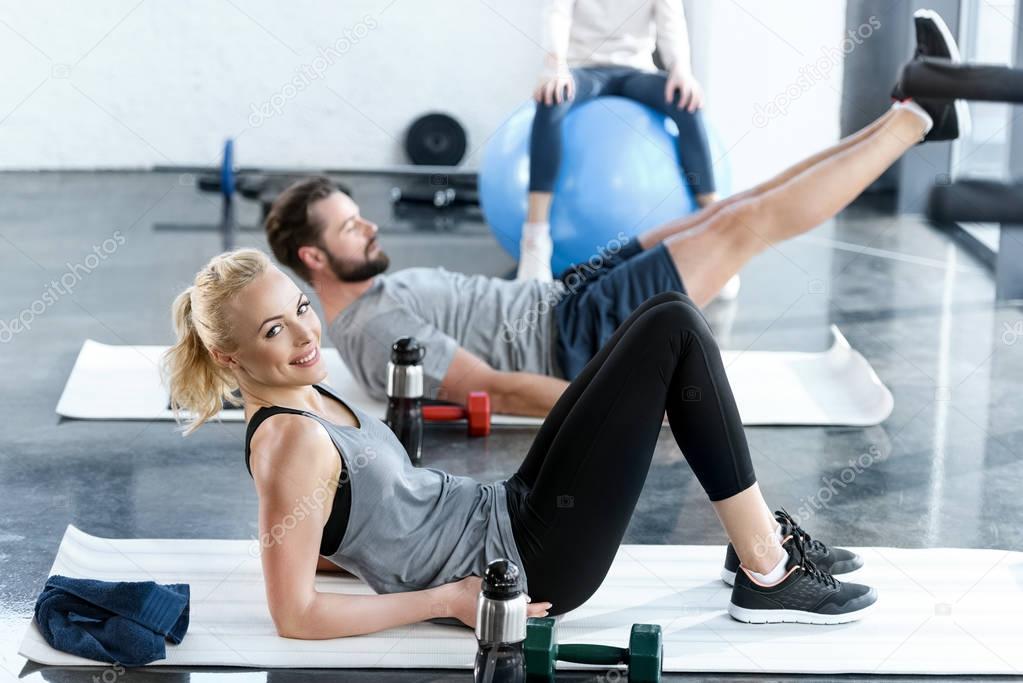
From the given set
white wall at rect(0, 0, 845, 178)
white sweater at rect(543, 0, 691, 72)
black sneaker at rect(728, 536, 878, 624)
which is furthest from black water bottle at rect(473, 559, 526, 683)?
white wall at rect(0, 0, 845, 178)

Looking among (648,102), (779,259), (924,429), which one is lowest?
(924,429)

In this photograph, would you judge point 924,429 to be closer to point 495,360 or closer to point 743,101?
point 495,360

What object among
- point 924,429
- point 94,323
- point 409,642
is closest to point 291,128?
point 94,323

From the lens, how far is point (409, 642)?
2.34 metres

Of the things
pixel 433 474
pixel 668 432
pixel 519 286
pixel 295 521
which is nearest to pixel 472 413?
pixel 519 286

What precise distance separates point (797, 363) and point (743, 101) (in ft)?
8.74

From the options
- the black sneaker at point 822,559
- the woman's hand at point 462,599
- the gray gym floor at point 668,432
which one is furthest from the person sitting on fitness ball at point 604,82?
the woman's hand at point 462,599

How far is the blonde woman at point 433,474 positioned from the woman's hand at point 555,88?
2474mm

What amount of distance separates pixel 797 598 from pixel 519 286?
5.38 ft

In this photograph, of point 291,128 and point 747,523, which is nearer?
point 747,523

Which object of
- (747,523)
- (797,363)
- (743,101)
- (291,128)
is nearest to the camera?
(747,523)

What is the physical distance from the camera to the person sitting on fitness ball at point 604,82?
470 cm

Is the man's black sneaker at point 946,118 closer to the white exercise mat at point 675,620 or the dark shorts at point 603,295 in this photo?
the dark shorts at point 603,295

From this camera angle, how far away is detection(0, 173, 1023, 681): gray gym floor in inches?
117
